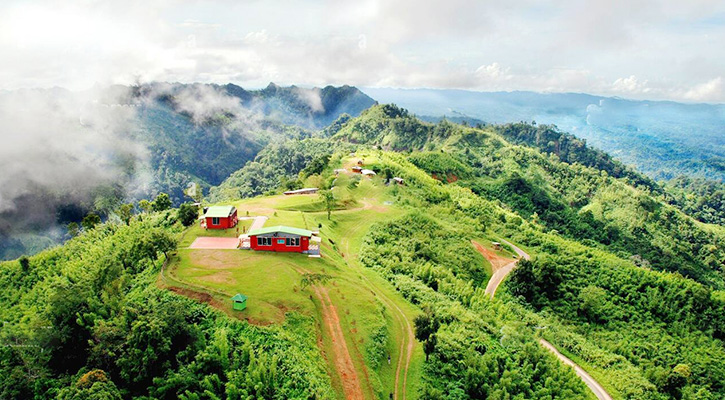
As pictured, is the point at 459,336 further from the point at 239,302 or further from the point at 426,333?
the point at 239,302

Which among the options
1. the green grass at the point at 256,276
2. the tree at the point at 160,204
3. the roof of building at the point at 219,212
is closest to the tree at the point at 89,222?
the tree at the point at 160,204

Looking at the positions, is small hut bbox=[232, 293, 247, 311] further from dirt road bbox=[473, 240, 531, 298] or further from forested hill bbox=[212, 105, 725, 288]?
forested hill bbox=[212, 105, 725, 288]

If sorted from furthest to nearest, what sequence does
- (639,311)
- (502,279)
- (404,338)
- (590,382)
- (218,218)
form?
1. (502,279)
2. (639,311)
3. (218,218)
4. (590,382)
5. (404,338)

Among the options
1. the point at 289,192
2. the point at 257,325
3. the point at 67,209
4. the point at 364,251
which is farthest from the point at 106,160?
the point at 257,325

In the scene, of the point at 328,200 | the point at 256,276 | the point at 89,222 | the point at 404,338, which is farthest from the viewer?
the point at 328,200

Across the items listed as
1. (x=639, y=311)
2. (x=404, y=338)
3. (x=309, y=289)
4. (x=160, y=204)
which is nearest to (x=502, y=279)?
(x=639, y=311)

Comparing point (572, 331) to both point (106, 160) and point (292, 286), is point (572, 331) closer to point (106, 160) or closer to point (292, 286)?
point (292, 286)
